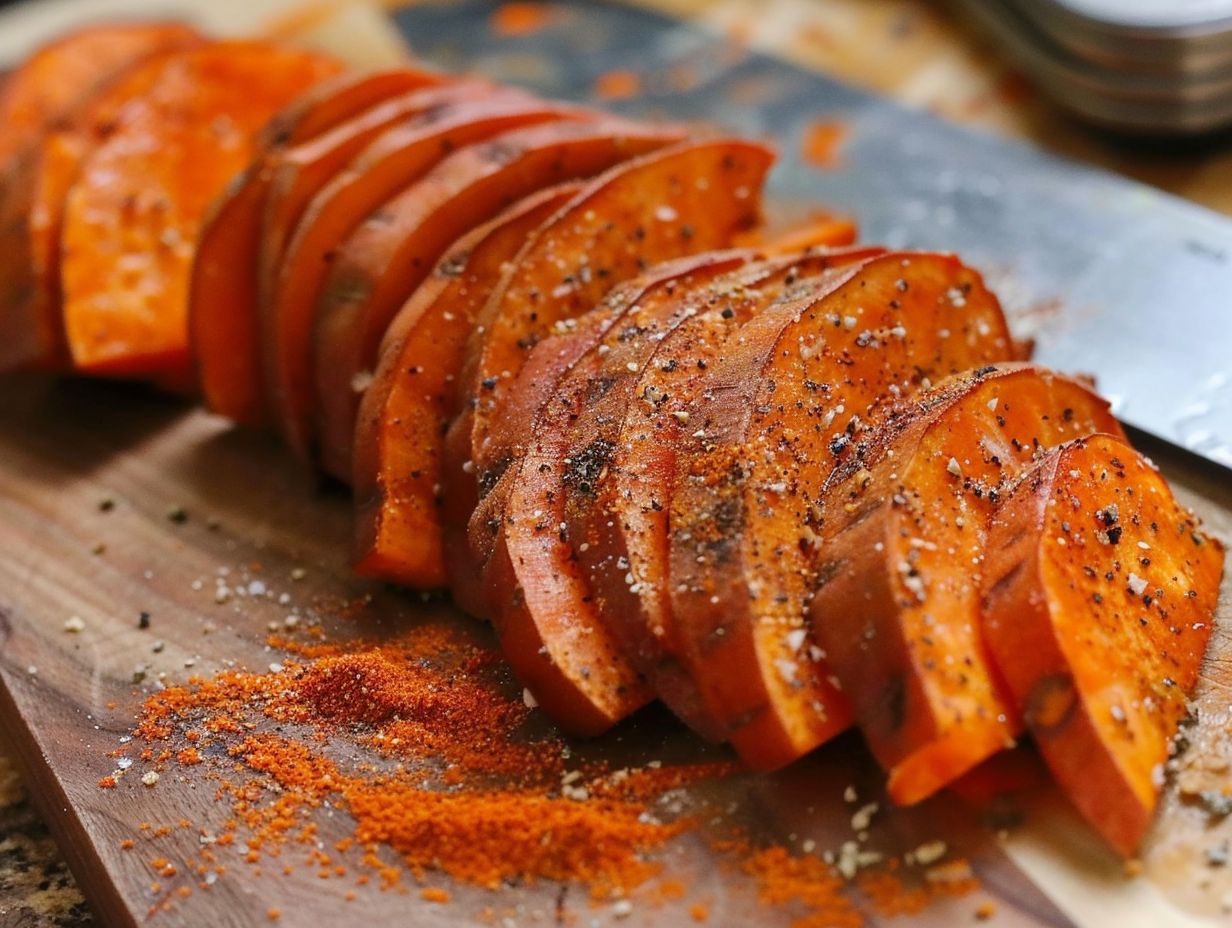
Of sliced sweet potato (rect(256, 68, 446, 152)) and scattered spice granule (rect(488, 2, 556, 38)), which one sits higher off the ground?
sliced sweet potato (rect(256, 68, 446, 152))

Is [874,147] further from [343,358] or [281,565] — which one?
[281,565]

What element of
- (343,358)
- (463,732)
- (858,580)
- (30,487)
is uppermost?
(858,580)

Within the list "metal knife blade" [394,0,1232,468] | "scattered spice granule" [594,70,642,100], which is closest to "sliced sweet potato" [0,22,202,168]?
"metal knife blade" [394,0,1232,468]

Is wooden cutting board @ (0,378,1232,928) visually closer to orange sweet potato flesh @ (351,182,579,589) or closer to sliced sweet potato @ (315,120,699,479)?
orange sweet potato flesh @ (351,182,579,589)

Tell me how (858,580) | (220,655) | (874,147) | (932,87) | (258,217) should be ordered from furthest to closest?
(932,87), (874,147), (258,217), (220,655), (858,580)

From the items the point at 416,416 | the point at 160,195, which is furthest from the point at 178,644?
the point at 160,195

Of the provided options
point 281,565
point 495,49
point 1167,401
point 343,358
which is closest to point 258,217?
point 343,358
